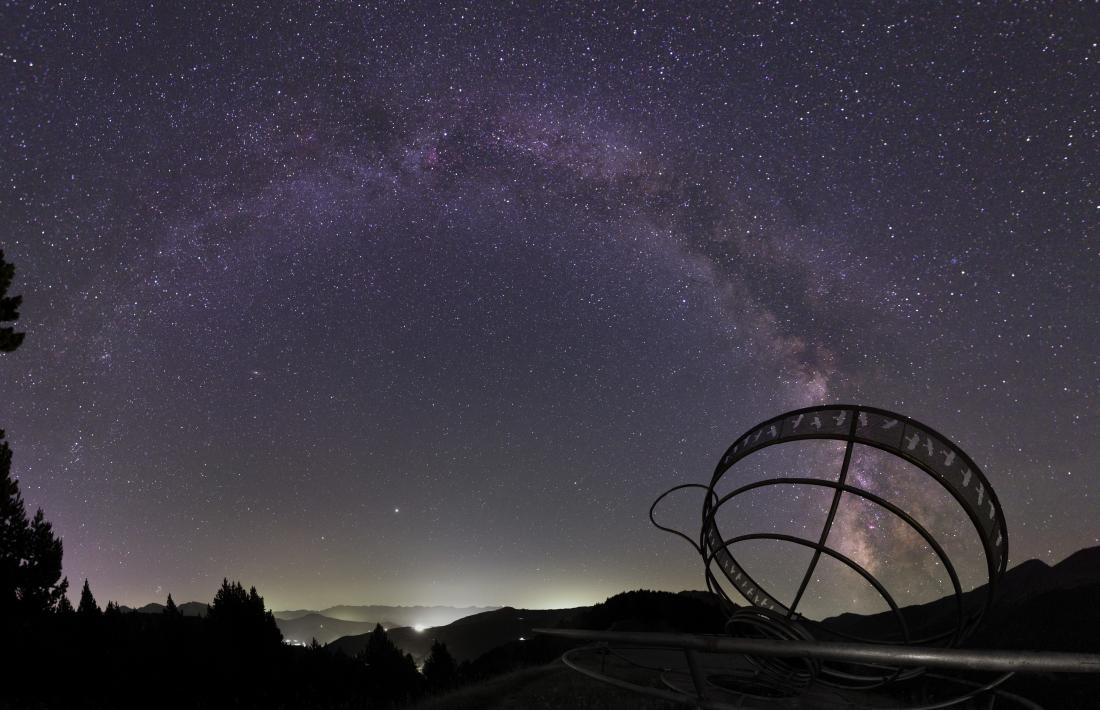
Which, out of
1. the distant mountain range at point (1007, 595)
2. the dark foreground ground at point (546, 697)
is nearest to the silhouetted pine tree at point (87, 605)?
the dark foreground ground at point (546, 697)

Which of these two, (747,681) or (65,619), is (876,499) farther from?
(65,619)

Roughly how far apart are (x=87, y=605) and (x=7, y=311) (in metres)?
17.9

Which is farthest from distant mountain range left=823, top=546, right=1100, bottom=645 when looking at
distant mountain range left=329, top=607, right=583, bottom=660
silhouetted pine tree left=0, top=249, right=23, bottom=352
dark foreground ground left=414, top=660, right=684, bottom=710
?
silhouetted pine tree left=0, top=249, right=23, bottom=352

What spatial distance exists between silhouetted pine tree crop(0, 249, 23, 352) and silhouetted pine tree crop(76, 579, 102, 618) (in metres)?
15.2

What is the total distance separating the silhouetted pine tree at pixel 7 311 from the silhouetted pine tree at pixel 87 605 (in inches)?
597

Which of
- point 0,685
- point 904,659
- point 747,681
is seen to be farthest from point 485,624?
point 904,659

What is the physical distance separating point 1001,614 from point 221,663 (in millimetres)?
84853

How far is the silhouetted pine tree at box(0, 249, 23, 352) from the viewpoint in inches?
616

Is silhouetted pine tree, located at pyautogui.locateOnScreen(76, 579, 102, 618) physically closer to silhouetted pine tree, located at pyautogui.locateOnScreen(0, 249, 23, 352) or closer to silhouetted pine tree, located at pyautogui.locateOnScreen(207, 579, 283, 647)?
silhouetted pine tree, located at pyautogui.locateOnScreen(207, 579, 283, 647)

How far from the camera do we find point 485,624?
118312 millimetres


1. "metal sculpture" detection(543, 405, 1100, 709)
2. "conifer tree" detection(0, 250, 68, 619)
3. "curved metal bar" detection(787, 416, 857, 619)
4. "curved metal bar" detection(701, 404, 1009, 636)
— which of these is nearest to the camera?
"metal sculpture" detection(543, 405, 1100, 709)

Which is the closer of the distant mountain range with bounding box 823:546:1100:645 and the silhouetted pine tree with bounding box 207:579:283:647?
the silhouetted pine tree with bounding box 207:579:283:647

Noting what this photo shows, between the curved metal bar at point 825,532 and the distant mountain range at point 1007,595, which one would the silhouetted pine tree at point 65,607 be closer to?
the curved metal bar at point 825,532

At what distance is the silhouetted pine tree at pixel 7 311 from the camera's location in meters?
15.7
